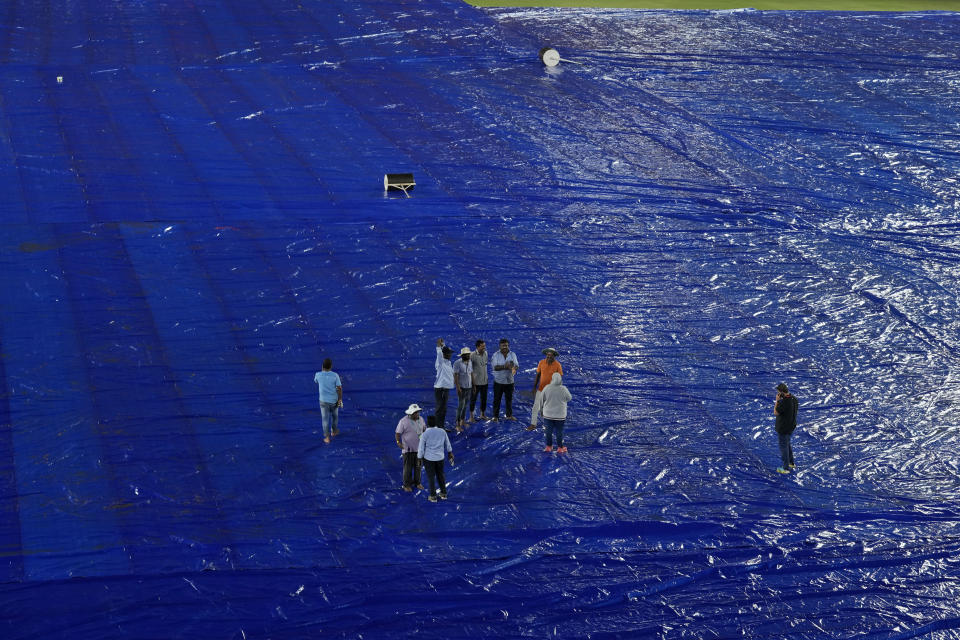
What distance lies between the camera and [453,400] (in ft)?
44.2

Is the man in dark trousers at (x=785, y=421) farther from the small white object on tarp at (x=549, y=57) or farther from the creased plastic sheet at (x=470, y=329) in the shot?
the small white object on tarp at (x=549, y=57)

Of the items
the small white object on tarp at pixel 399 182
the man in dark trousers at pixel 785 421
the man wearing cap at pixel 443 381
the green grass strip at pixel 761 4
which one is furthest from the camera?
the green grass strip at pixel 761 4

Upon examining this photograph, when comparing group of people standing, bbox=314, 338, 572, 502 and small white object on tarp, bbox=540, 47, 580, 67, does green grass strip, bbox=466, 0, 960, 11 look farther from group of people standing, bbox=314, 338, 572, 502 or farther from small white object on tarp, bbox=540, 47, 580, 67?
group of people standing, bbox=314, 338, 572, 502

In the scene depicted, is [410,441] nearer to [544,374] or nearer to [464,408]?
[464,408]

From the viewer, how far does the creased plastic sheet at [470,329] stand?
10.3 m

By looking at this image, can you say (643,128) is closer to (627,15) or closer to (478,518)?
(627,15)

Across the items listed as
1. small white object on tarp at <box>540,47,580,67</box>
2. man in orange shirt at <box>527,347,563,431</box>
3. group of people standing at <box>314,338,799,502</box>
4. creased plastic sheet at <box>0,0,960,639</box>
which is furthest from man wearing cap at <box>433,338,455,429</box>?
small white object on tarp at <box>540,47,580,67</box>

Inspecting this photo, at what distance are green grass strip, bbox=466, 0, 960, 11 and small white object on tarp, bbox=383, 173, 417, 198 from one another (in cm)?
1488

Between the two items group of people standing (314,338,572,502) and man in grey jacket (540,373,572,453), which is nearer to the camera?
group of people standing (314,338,572,502)

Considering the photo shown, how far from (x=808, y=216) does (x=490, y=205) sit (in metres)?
5.89

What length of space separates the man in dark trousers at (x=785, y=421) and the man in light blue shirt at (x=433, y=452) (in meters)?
3.83


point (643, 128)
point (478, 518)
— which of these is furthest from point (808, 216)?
point (478, 518)

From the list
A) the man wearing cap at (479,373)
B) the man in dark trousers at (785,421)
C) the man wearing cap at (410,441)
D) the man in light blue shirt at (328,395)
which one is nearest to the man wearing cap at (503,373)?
the man wearing cap at (479,373)

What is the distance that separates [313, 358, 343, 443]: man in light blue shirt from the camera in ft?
40.1
